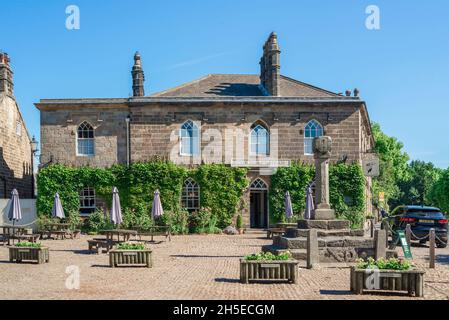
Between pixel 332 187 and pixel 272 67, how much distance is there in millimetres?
7351

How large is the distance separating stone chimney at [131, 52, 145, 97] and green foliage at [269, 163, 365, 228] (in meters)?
8.79

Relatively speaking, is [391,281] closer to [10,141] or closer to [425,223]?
[425,223]

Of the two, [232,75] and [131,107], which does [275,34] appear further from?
[131,107]

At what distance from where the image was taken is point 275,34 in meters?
26.8

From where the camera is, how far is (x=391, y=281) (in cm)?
929

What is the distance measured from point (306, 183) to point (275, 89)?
17.8 ft

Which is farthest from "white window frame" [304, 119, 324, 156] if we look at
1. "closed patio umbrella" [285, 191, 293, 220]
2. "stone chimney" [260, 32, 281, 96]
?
"closed patio umbrella" [285, 191, 293, 220]

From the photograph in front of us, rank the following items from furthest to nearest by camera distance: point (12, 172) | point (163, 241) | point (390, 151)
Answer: point (390, 151), point (12, 172), point (163, 241)

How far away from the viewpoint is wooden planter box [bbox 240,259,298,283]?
10.5m

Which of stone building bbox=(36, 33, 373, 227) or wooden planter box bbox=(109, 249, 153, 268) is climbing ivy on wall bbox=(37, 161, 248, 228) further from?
wooden planter box bbox=(109, 249, 153, 268)

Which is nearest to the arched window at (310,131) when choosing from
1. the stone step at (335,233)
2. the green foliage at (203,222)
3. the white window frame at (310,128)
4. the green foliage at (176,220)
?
the white window frame at (310,128)

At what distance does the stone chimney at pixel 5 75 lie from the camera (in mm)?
28516

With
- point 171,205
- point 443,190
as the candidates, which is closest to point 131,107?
point 171,205

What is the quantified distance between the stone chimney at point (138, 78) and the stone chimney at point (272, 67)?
7.06m
